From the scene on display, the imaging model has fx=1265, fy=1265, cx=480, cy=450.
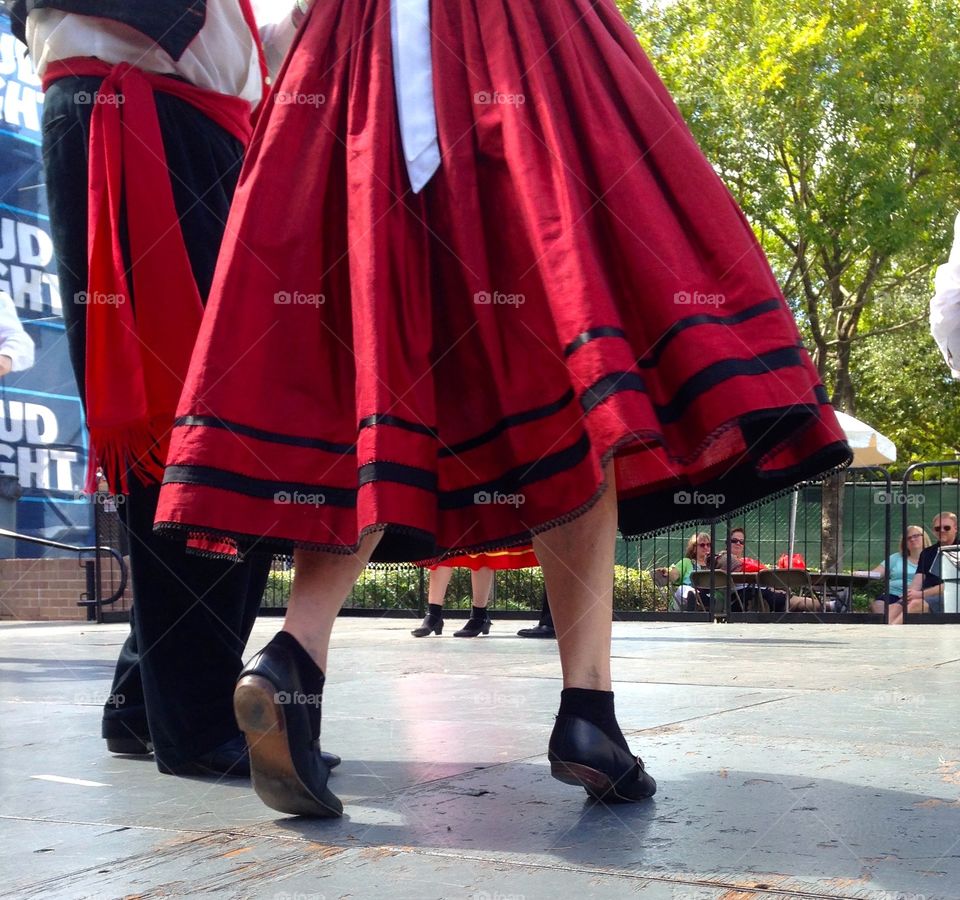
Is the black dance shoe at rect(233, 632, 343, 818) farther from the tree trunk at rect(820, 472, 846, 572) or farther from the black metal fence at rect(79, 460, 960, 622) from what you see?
the tree trunk at rect(820, 472, 846, 572)

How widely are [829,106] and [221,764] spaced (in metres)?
15.9

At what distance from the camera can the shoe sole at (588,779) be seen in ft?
6.80

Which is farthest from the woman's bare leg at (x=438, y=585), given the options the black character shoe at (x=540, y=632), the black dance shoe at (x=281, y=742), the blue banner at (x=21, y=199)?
the blue banner at (x=21, y=199)

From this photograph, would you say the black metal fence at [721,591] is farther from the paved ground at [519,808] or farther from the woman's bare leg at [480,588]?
the paved ground at [519,808]

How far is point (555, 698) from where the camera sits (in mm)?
3781

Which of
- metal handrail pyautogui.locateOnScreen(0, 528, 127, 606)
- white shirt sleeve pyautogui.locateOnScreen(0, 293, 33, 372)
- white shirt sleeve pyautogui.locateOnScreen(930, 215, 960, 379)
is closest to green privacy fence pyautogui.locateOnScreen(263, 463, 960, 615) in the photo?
metal handrail pyautogui.locateOnScreen(0, 528, 127, 606)

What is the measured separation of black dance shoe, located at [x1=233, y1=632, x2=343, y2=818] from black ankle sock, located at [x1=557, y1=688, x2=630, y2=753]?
0.43 metres

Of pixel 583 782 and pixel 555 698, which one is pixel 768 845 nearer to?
pixel 583 782

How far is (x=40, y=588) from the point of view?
1315cm

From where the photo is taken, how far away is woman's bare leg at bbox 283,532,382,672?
213 cm

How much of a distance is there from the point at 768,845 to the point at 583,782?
0.37 m

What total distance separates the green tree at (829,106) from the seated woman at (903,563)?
20.3 ft

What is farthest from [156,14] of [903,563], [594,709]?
[903,563]

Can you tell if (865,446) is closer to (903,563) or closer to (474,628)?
(903,563)
